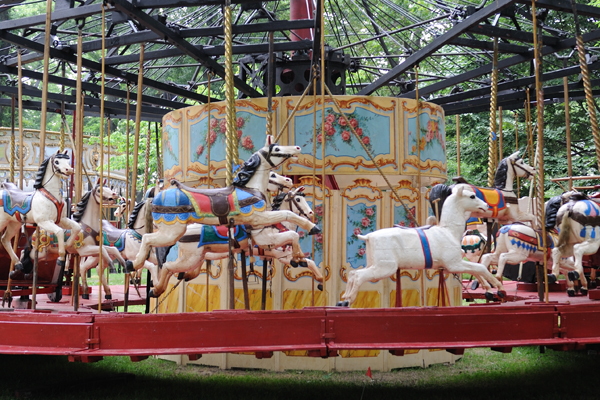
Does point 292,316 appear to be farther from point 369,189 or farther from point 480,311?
point 369,189

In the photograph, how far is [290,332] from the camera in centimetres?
536

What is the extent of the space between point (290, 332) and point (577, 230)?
153 inches

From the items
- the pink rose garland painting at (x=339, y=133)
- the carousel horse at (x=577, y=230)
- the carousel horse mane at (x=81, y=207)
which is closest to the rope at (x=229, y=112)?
the pink rose garland painting at (x=339, y=133)

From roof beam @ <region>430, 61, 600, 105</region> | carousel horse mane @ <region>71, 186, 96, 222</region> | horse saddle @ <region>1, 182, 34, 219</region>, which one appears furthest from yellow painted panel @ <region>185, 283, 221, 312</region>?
roof beam @ <region>430, 61, 600, 105</region>

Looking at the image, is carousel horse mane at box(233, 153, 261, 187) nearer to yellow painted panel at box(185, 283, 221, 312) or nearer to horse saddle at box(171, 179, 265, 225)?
horse saddle at box(171, 179, 265, 225)

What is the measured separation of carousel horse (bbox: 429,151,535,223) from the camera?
6730 millimetres

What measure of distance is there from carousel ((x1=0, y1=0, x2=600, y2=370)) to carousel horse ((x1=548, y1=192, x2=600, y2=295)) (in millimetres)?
23

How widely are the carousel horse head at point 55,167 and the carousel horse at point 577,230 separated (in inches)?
220

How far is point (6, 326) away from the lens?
5641 mm

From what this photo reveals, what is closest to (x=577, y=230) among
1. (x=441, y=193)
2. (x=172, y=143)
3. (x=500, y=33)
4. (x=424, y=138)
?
(x=441, y=193)

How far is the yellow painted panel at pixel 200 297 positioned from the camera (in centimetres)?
844

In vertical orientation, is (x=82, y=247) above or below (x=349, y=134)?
below

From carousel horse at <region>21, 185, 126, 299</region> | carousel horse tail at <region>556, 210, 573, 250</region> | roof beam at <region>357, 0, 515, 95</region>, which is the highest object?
roof beam at <region>357, 0, 515, 95</region>

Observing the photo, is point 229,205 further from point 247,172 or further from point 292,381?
point 292,381
